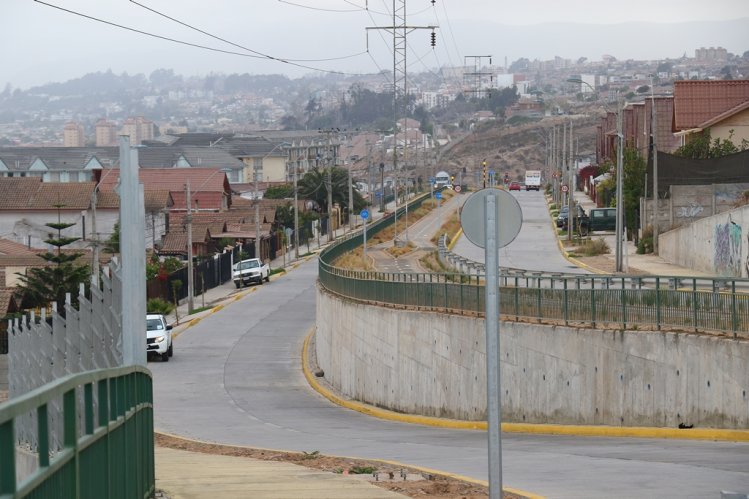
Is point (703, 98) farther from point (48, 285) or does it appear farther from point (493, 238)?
point (493, 238)

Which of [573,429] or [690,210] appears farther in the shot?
[690,210]

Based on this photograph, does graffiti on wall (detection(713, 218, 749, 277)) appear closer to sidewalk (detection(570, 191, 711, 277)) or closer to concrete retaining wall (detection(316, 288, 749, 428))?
sidewalk (detection(570, 191, 711, 277))

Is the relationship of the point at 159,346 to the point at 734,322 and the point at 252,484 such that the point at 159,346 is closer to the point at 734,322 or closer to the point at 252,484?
the point at 734,322

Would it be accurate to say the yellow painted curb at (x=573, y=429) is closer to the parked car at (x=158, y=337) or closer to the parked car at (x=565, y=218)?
the parked car at (x=158, y=337)

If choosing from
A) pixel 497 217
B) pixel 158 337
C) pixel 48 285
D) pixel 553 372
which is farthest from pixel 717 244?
pixel 497 217

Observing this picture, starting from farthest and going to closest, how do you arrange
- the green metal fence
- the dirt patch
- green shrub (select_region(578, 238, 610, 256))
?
green shrub (select_region(578, 238, 610, 256)), the dirt patch, the green metal fence

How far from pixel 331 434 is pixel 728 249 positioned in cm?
2069

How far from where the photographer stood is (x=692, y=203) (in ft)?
200

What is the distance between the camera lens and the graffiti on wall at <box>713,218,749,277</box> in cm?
4325

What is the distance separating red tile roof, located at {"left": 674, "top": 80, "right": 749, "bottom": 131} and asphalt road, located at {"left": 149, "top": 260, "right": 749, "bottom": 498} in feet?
91.7

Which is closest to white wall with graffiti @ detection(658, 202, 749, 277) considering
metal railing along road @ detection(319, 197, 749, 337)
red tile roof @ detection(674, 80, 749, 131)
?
metal railing along road @ detection(319, 197, 749, 337)

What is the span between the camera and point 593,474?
684 inches

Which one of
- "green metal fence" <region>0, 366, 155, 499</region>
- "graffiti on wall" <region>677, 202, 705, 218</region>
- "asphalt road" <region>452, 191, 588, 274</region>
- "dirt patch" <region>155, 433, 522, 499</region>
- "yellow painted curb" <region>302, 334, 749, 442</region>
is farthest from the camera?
"graffiti on wall" <region>677, 202, 705, 218</region>

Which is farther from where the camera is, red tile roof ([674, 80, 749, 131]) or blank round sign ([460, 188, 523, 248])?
red tile roof ([674, 80, 749, 131])
